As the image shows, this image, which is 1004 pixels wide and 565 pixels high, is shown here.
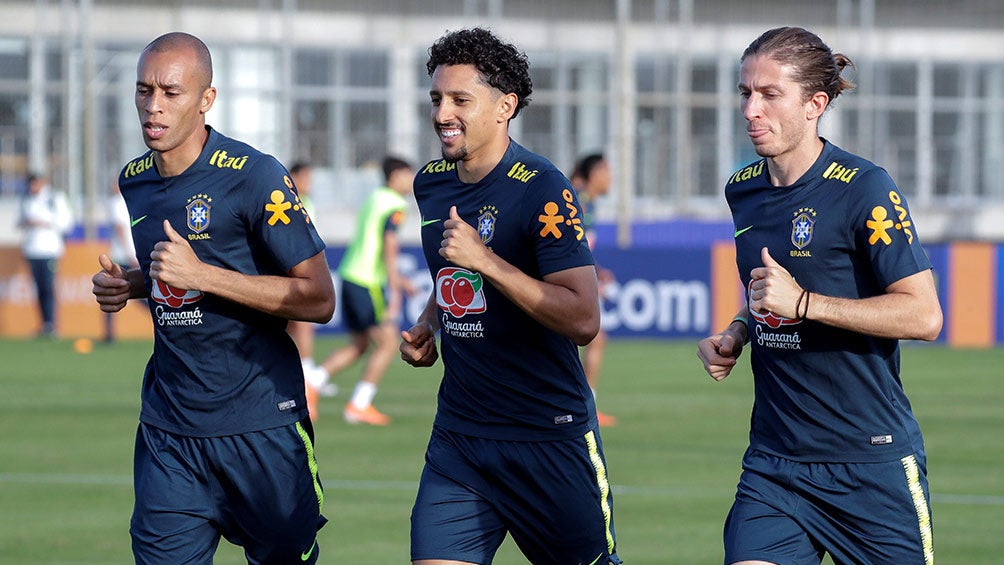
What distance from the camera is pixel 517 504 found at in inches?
231

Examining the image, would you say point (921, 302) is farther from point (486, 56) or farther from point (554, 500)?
point (486, 56)

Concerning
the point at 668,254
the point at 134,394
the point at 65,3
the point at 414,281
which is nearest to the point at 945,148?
the point at 668,254

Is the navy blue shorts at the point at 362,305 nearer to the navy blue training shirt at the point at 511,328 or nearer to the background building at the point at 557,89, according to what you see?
the navy blue training shirt at the point at 511,328

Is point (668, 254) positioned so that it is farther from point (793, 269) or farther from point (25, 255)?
point (793, 269)

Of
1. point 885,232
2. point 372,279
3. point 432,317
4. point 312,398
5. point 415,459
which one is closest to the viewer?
point 885,232

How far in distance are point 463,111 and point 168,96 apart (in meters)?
1.11

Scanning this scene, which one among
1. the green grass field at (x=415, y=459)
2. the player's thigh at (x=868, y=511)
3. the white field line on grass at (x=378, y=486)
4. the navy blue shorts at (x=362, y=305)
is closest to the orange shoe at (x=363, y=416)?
the green grass field at (x=415, y=459)

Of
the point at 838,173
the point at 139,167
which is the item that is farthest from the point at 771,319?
the point at 139,167

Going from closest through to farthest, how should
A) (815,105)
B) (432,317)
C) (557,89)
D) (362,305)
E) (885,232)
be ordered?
(885,232) → (815,105) → (432,317) → (362,305) → (557,89)

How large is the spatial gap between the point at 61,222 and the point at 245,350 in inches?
732

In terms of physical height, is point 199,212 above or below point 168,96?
below

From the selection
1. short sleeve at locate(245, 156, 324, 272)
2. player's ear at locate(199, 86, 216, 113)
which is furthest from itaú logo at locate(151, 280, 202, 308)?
player's ear at locate(199, 86, 216, 113)

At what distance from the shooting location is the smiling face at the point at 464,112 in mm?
5816

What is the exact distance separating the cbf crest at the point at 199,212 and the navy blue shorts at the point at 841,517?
88.2 inches
